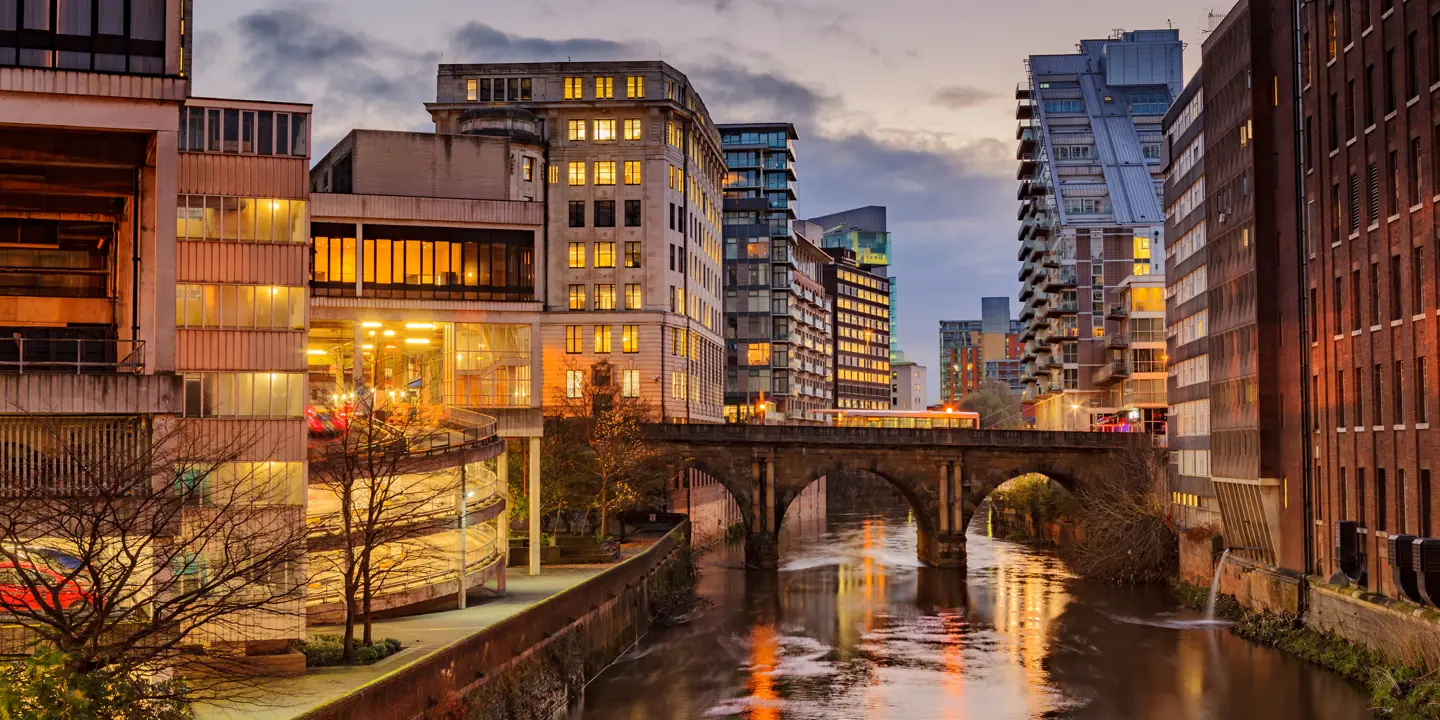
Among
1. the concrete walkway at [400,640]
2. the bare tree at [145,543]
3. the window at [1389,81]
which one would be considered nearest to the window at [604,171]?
the concrete walkway at [400,640]

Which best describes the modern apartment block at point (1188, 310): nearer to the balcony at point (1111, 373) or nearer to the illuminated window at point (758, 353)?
the balcony at point (1111, 373)

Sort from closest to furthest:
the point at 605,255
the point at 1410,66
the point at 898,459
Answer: the point at 1410,66 → the point at 898,459 → the point at 605,255

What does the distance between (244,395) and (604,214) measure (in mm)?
77426

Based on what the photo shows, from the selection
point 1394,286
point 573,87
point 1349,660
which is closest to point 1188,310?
point 1394,286

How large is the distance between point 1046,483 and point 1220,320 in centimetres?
4567

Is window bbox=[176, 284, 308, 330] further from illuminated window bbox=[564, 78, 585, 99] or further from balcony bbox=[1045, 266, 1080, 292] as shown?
balcony bbox=[1045, 266, 1080, 292]

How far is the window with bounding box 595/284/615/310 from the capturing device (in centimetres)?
11512

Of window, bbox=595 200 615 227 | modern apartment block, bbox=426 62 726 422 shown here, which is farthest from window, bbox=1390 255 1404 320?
window, bbox=595 200 615 227

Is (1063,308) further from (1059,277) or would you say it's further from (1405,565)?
(1405,565)

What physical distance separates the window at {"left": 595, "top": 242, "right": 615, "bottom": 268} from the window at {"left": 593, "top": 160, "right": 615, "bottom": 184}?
16.0ft

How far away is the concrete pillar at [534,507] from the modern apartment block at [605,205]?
5002 centimetres

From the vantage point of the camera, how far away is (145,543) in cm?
2667

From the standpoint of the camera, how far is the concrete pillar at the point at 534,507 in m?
61.3

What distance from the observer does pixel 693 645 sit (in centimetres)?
6388
